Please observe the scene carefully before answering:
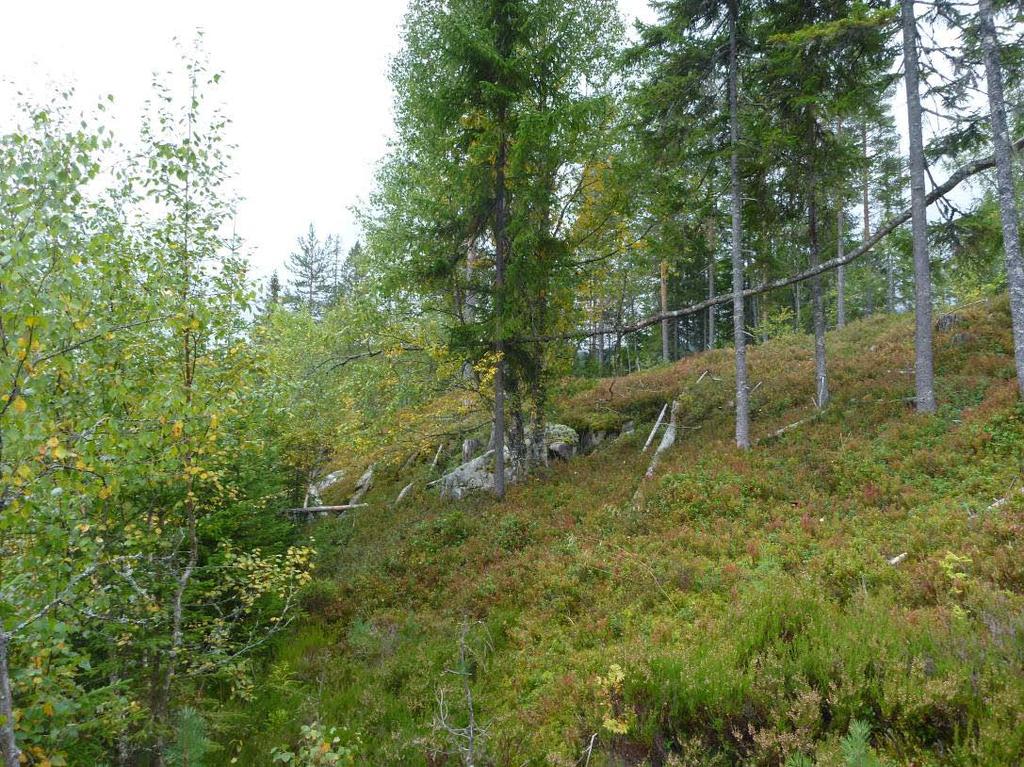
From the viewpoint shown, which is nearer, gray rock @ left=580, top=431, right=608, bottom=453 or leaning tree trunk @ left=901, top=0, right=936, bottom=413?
leaning tree trunk @ left=901, top=0, right=936, bottom=413

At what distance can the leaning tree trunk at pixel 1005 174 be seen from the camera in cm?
1002

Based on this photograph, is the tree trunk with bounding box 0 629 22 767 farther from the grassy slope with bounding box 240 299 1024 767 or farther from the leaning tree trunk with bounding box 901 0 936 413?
the leaning tree trunk with bounding box 901 0 936 413

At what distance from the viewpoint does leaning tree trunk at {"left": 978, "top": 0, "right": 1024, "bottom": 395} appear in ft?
32.9

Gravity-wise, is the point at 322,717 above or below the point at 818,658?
below

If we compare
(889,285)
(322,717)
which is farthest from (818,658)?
(889,285)

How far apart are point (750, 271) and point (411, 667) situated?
1482 centimetres

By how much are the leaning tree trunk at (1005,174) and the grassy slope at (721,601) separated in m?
1.68

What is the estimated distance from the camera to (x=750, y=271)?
1608 centimetres

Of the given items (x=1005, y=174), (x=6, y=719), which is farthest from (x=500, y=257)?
(x=6, y=719)

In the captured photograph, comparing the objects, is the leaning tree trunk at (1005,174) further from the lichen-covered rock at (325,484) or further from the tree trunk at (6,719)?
the lichen-covered rock at (325,484)

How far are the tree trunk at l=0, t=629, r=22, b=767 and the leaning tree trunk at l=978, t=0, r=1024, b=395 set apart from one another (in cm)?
1504

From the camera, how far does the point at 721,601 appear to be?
7172 mm

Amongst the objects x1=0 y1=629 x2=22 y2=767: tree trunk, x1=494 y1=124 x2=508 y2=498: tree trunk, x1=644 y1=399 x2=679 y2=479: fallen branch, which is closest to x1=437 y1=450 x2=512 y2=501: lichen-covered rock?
x1=494 y1=124 x2=508 y2=498: tree trunk

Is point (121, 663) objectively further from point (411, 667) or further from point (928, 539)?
point (928, 539)
